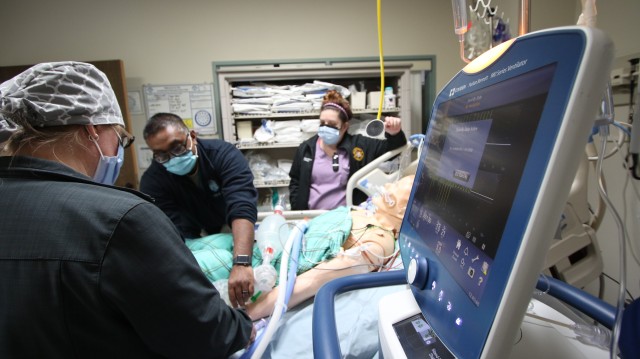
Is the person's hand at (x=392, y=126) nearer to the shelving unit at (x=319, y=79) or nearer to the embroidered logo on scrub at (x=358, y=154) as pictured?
the embroidered logo on scrub at (x=358, y=154)

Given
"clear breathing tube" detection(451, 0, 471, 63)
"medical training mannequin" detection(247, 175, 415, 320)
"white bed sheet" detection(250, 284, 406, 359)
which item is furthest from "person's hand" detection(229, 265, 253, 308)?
"clear breathing tube" detection(451, 0, 471, 63)

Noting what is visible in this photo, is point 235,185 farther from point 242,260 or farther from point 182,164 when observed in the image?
point 242,260

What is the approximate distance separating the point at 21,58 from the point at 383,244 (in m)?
3.31

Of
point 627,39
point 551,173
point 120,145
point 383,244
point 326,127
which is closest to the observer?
point 551,173

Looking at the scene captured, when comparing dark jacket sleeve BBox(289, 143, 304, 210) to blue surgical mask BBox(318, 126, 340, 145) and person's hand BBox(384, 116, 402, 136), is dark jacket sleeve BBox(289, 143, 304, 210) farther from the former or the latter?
person's hand BBox(384, 116, 402, 136)

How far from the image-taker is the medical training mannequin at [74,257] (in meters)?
0.51

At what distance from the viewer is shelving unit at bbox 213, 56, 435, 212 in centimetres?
218

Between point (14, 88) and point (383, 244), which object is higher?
point (14, 88)

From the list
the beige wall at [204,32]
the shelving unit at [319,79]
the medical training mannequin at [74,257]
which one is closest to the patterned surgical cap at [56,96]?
the medical training mannequin at [74,257]

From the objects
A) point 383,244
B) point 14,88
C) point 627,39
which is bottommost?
point 383,244

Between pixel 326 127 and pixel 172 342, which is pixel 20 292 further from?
pixel 326 127

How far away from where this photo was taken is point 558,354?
0.43 m

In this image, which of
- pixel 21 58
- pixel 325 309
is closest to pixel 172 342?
pixel 325 309

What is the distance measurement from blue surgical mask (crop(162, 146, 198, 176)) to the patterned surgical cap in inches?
27.0
